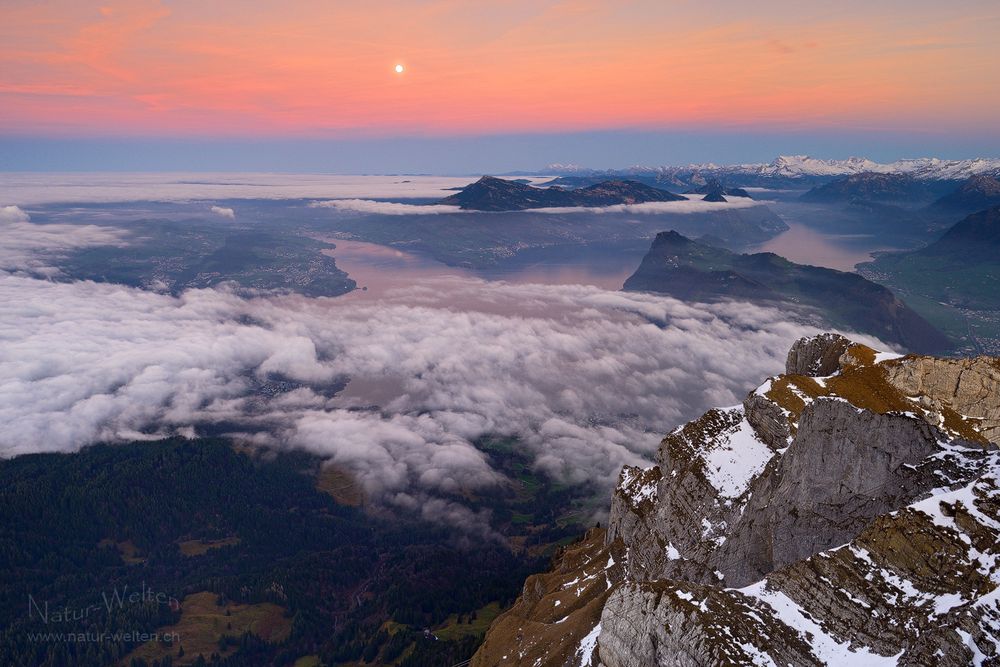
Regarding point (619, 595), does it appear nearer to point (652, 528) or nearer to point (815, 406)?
point (815, 406)

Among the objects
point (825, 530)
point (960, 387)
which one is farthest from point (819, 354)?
point (825, 530)

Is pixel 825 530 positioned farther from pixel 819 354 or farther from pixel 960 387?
pixel 819 354

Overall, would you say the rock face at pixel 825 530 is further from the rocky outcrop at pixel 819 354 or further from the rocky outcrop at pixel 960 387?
the rocky outcrop at pixel 819 354

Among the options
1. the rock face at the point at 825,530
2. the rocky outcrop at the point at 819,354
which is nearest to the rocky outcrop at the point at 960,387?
the rock face at the point at 825,530

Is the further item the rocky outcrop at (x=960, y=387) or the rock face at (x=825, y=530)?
the rocky outcrop at (x=960, y=387)

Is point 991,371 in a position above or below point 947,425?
above

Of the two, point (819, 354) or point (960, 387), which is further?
point (819, 354)

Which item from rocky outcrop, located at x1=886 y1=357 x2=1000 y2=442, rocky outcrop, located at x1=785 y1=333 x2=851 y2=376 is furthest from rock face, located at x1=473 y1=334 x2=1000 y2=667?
rocky outcrop, located at x1=785 y1=333 x2=851 y2=376

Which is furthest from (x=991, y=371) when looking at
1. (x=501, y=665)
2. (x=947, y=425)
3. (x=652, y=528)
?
(x=501, y=665)

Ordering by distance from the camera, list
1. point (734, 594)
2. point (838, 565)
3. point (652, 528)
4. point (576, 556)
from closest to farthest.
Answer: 1. point (838, 565)
2. point (734, 594)
3. point (652, 528)
4. point (576, 556)
